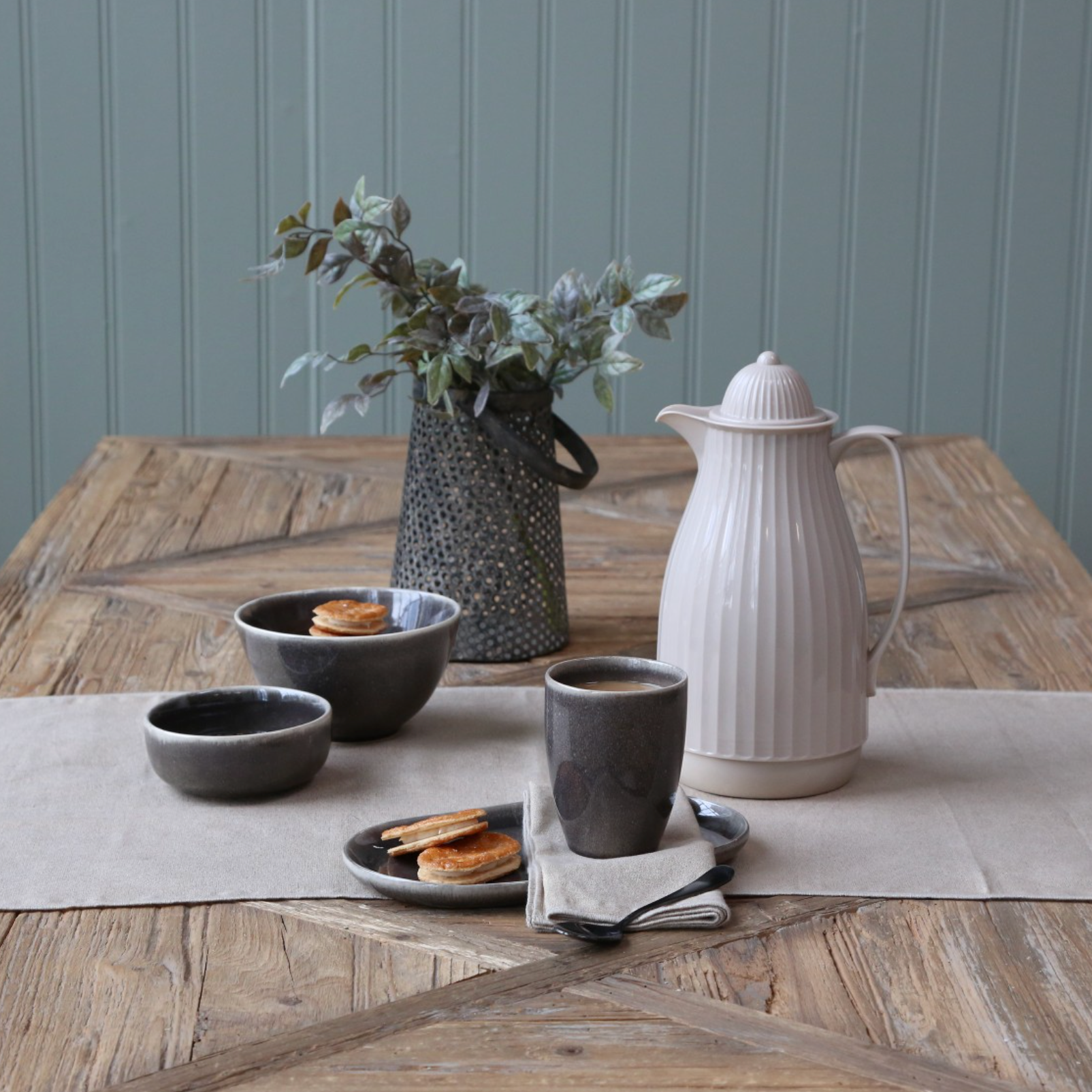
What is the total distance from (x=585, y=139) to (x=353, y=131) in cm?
44

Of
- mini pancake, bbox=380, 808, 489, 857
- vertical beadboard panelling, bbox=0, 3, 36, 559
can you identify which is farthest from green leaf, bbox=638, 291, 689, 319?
vertical beadboard panelling, bbox=0, 3, 36, 559

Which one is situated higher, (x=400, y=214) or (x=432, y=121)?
(x=432, y=121)

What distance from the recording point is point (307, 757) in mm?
860

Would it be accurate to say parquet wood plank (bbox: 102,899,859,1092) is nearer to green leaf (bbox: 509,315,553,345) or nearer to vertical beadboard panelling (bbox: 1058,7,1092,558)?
green leaf (bbox: 509,315,553,345)

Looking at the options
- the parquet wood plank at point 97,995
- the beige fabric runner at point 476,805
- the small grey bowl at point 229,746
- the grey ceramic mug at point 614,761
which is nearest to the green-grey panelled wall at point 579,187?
the beige fabric runner at point 476,805

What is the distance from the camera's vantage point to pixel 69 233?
2846 millimetres

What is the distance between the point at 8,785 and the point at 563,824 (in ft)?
1.16

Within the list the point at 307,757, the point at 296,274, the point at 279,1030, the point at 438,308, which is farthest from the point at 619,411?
the point at 279,1030

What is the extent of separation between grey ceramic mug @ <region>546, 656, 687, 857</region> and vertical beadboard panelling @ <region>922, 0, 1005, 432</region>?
7.55 feet

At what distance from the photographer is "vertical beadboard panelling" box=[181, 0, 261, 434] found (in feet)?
9.09

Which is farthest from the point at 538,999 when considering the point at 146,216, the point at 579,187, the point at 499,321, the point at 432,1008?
the point at 146,216

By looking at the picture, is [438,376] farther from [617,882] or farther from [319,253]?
[617,882]

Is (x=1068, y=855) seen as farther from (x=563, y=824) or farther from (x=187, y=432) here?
(x=187, y=432)

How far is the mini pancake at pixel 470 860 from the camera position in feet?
2.40
